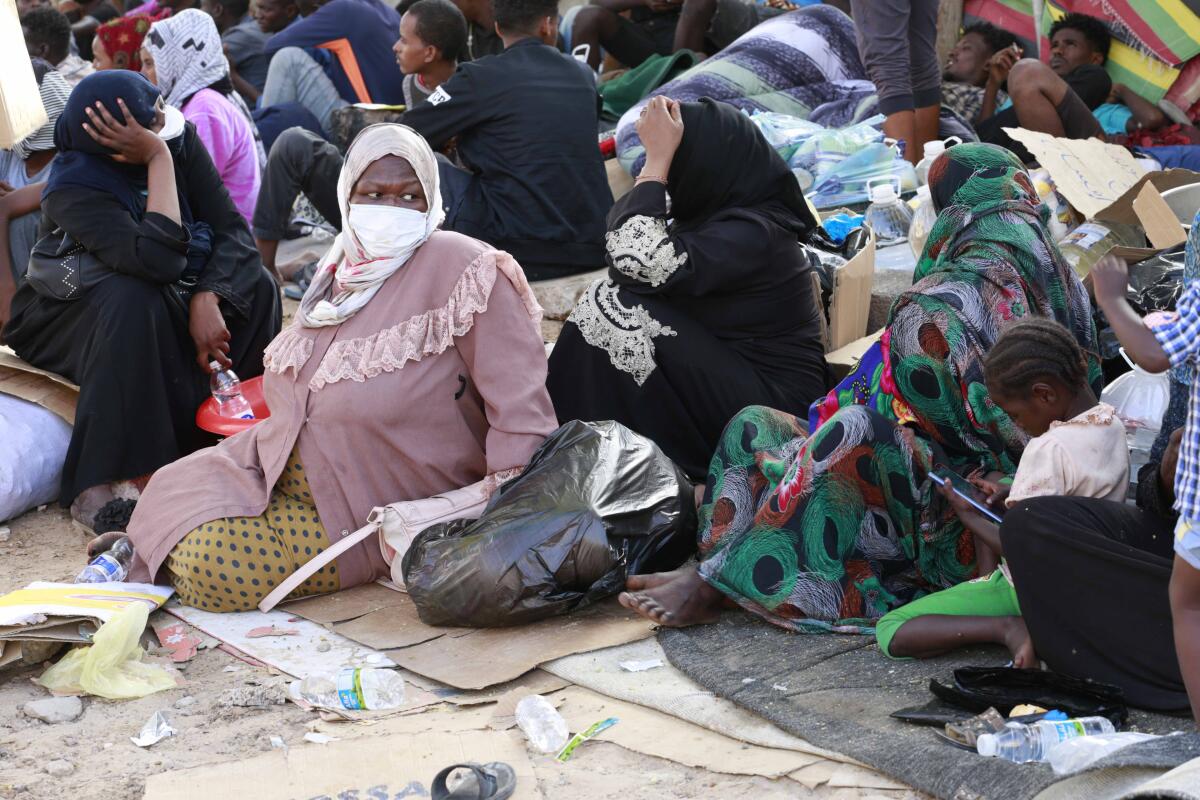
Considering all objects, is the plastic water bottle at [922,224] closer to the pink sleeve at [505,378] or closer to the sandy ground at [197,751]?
the pink sleeve at [505,378]

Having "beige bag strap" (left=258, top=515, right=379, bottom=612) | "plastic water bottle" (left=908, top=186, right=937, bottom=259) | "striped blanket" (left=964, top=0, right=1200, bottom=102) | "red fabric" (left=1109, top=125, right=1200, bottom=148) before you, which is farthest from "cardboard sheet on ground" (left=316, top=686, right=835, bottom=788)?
"striped blanket" (left=964, top=0, right=1200, bottom=102)

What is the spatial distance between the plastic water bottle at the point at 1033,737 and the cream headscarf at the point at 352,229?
2133 mm

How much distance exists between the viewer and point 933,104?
22.1 feet

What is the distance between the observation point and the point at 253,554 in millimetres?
3938

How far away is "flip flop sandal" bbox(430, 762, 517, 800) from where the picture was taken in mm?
2807

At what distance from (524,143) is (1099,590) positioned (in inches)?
149

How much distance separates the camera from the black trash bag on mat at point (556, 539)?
11.8ft

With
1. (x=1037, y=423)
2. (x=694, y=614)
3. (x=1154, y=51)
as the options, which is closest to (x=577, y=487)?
(x=694, y=614)

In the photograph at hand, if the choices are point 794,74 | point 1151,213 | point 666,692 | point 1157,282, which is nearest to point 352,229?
point 666,692

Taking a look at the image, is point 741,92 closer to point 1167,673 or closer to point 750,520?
point 750,520

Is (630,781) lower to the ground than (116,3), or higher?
lower

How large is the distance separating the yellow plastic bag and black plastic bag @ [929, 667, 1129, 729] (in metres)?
1.95

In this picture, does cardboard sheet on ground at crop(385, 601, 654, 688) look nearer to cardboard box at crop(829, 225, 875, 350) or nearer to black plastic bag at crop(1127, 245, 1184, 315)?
cardboard box at crop(829, 225, 875, 350)

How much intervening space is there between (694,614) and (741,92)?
438 centimetres
